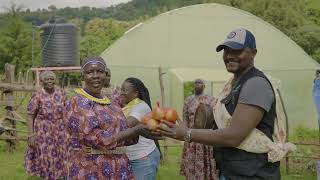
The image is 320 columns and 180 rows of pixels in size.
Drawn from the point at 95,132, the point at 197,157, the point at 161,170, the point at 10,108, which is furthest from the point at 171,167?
the point at 95,132

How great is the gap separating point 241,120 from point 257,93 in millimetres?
159

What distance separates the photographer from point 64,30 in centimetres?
2439

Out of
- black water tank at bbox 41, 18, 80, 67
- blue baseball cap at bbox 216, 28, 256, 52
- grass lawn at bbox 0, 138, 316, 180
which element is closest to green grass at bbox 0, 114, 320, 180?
grass lawn at bbox 0, 138, 316, 180

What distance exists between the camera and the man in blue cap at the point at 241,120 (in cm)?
270

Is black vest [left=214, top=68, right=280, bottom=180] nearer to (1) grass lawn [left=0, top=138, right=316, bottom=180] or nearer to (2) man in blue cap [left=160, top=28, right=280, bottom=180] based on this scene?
(2) man in blue cap [left=160, top=28, right=280, bottom=180]

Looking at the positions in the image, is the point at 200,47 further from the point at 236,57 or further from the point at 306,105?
the point at 236,57

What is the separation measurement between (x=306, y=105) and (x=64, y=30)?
13061mm

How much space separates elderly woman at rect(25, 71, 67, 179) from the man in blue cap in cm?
474

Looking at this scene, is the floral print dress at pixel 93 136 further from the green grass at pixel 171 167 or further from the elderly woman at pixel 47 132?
the green grass at pixel 171 167

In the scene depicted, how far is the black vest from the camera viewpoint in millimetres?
2777

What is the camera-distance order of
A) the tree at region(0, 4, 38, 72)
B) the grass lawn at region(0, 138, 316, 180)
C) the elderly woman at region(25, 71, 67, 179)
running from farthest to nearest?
the tree at region(0, 4, 38, 72) → the grass lawn at region(0, 138, 316, 180) → the elderly woman at region(25, 71, 67, 179)

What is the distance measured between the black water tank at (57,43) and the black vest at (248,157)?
22.0 m

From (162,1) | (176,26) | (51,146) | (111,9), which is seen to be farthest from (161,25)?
(111,9)

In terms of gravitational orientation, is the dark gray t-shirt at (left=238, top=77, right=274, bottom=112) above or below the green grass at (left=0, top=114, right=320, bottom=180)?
above
